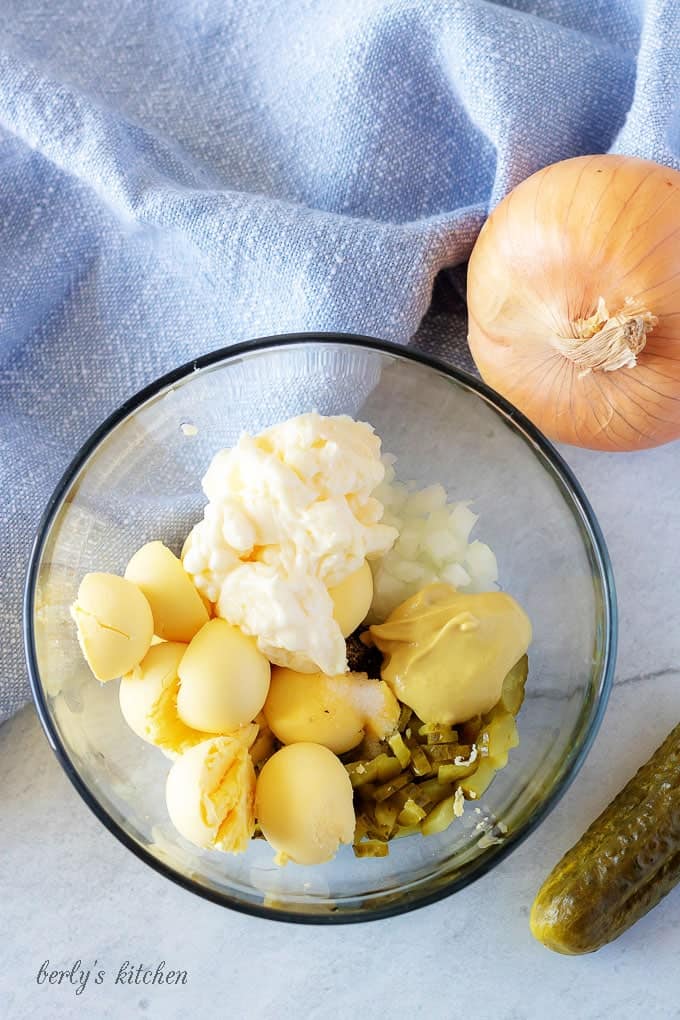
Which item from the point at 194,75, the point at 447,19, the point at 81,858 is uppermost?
the point at 447,19

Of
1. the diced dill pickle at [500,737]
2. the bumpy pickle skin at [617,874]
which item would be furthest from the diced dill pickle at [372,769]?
the bumpy pickle skin at [617,874]

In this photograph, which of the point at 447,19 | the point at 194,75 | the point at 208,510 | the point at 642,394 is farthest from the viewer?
the point at 194,75

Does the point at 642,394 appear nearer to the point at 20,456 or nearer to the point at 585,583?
the point at 585,583

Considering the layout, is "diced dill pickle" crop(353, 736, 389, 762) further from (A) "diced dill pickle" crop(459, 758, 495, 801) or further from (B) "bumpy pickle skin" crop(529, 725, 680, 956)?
(B) "bumpy pickle skin" crop(529, 725, 680, 956)

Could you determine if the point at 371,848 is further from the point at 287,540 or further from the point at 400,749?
the point at 287,540

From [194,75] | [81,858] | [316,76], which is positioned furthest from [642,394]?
[81,858]

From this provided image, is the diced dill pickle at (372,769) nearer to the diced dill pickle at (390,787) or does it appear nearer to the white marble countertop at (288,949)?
the diced dill pickle at (390,787)
